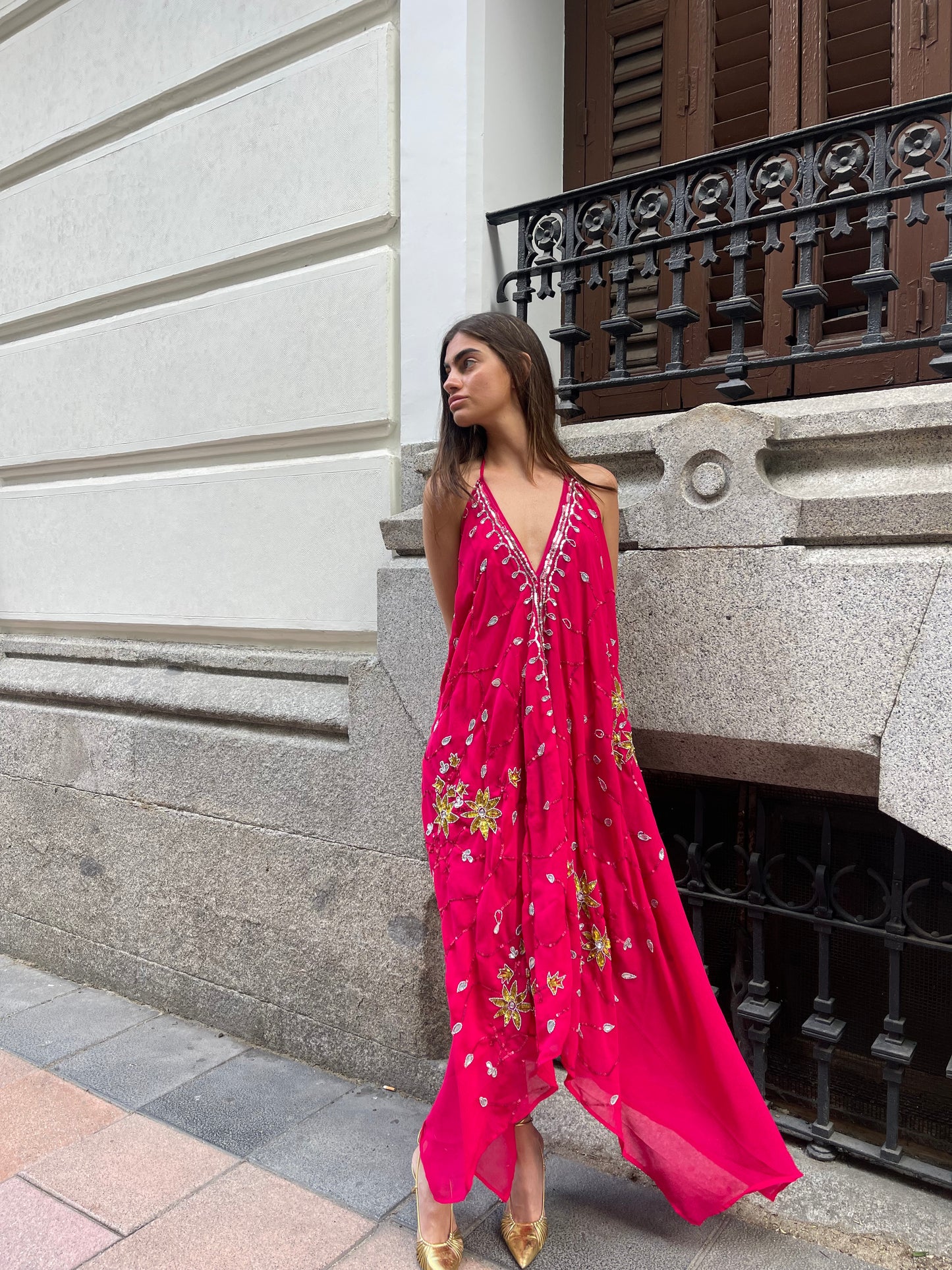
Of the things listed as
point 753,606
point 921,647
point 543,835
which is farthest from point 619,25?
point 543,835

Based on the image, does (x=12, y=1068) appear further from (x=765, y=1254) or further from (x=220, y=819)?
(x=765, y=1254)

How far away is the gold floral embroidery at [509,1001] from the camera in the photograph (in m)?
2.32

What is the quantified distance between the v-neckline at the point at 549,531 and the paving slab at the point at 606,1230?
1.62 meters

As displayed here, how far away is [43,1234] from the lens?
2545mm

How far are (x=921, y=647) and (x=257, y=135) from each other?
9.90 ft

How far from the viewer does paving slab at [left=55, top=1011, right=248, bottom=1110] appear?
Answer: 3.36 meters

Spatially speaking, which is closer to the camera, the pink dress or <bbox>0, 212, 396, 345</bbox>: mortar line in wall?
the pink dress

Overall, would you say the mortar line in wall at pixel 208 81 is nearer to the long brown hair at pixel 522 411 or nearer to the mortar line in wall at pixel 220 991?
the long brown hair at pixel 522 411

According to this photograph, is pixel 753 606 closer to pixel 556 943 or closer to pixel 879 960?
pixel 556 943

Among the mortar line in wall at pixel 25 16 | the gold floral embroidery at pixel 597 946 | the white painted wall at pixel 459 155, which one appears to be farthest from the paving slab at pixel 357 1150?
the mortar line in wall at pixel 25 16

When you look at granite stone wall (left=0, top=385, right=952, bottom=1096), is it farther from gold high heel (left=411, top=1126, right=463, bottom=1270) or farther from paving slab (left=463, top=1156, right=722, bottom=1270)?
gold high heel (left=411, top=1126, right=463, bottom=1270)

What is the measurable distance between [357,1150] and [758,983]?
1.27m

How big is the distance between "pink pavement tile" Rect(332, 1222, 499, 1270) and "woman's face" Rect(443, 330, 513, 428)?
2027 mm

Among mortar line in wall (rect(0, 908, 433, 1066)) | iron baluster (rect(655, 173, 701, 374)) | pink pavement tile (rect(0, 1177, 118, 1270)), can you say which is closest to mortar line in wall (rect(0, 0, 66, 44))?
iron baluster (rect(655, 173, 701, 374))
